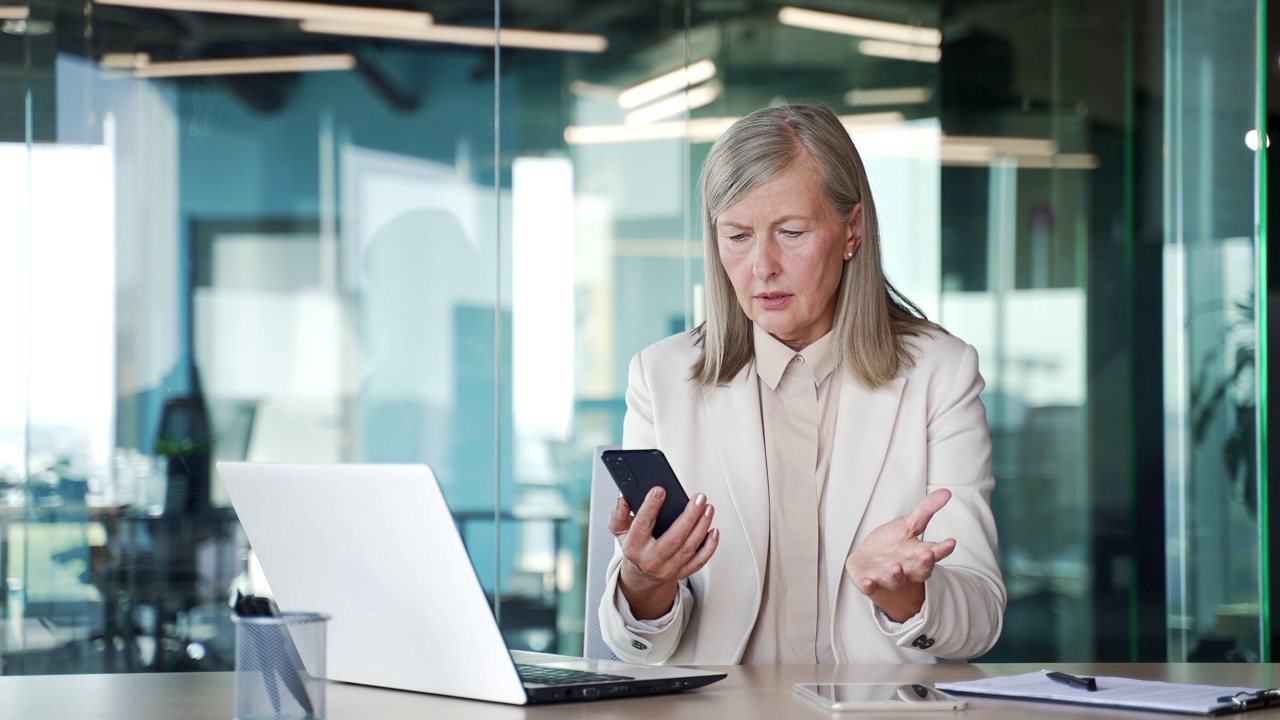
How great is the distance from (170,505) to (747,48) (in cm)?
248

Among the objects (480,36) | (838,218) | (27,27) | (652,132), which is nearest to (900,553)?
(838,218)

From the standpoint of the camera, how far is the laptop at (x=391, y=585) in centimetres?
120

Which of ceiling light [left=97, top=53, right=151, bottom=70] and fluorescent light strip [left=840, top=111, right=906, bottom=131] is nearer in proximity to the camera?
ceiling light [left=97, top=53, right=151, bottom=70]

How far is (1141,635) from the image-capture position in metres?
4.58

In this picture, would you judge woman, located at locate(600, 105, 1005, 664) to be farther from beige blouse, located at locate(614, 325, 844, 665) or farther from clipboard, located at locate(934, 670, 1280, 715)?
clipboard, located at locate(934, 670, 1280, 715)

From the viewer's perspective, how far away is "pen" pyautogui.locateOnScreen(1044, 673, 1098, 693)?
136 centimetres

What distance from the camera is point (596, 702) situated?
1.31m

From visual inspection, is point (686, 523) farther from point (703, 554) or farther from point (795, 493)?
point (795, 493)

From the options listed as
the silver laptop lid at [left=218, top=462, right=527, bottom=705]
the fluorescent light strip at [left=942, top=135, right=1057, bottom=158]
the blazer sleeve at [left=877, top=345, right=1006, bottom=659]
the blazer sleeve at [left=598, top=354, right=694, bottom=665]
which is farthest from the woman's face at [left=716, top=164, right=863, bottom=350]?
the fluorescent light strip at [left=942, top=135, right=1057, bottom=158]

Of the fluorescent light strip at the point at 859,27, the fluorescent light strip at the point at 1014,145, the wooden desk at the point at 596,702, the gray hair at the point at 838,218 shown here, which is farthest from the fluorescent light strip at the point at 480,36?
the wooden desk at the point at 596,702

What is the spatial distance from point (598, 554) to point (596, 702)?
0.73 m

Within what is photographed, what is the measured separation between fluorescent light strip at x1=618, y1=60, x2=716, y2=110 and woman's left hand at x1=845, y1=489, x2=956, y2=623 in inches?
120

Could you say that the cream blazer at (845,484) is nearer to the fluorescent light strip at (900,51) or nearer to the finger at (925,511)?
the finger at (925,511)

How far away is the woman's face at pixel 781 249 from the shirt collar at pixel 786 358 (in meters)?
0.03
